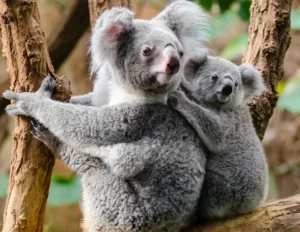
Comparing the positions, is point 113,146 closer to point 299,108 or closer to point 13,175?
point 13,175

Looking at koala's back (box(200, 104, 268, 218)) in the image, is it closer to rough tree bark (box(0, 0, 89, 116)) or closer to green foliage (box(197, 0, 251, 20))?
green foliage (box(197, 0, 251, 20))

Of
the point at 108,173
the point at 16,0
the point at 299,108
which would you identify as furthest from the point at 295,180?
the point at 16,0

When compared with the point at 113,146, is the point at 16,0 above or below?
above

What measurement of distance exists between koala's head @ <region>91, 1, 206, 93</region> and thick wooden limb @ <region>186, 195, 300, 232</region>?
35.2 inches

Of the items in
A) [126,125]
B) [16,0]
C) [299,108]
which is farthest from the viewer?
[299,108]

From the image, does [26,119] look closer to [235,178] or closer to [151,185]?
[151,185]

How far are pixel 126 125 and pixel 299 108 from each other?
9.58 feet

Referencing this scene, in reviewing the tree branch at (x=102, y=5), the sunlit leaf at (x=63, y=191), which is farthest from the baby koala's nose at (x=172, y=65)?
the sunlit leaf at (x=63, y=191)

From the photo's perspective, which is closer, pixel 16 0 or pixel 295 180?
pixel 16 0

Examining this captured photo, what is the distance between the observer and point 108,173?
2.97 meters

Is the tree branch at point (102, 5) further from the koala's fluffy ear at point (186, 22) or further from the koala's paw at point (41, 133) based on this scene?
the koala's paw at point (41, 133)

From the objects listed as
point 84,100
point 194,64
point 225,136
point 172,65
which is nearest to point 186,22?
point 194,64

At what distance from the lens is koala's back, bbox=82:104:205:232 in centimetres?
296

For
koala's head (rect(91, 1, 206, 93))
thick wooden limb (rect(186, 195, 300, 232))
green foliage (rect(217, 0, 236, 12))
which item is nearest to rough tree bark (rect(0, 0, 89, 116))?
green foliage (rect(217, 0, 236, 12))
